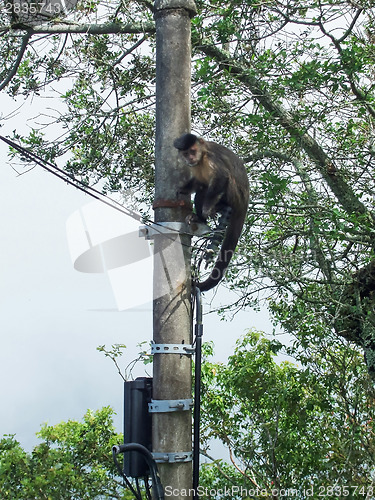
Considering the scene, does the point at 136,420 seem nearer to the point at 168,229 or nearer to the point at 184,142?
the point at 168,229

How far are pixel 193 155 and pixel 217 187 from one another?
1.61ft

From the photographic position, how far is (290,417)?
241 inches

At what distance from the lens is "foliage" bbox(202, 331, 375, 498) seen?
4.64m

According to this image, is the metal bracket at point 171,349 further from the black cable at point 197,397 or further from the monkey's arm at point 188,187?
the monkey's arm at point 188,187

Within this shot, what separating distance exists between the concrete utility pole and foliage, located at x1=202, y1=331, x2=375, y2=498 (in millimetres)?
1563

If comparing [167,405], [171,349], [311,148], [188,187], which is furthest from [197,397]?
[311,148]

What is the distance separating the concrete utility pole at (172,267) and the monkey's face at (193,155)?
0.09m

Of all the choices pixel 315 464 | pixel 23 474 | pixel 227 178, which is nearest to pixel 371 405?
pixel 315 464

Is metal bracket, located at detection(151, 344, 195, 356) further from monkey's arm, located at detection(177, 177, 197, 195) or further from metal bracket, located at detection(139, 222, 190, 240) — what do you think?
monkey's arm, located at detection(177, 177, 197, 195)

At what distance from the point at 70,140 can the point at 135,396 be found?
3.55 m

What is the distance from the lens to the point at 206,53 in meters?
6.27

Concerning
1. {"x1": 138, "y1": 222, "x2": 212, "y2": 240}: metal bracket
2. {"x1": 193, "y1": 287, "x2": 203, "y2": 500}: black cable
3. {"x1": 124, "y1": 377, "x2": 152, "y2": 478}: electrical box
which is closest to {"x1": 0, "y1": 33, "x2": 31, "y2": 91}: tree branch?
{"x1": 138, "y1": 222, "x2": 212, "y2": 240}: metal bracket

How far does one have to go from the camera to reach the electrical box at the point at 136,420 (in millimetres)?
3100

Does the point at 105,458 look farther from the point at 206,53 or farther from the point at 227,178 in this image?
the point at 206,53
